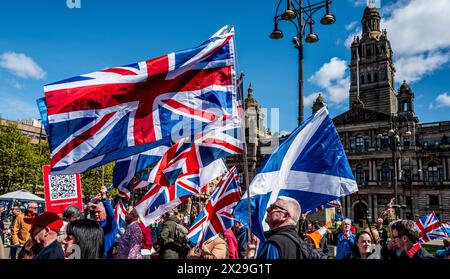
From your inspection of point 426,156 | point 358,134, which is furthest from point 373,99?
point 426,156

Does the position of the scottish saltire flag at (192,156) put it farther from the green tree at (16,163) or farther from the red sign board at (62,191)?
the green tree at (16,163)

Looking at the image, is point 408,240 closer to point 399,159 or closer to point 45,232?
Answer: point 45,232

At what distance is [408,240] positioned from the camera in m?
4.07

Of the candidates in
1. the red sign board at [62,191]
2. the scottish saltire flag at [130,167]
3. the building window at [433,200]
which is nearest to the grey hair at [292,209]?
the scottish saltire flag at [130,167]

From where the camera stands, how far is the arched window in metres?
47.9

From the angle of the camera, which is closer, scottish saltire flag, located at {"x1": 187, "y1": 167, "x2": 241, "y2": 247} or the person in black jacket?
the person in black jacket

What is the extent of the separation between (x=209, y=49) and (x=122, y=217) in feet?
17.0

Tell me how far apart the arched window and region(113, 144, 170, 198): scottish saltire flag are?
163 feet

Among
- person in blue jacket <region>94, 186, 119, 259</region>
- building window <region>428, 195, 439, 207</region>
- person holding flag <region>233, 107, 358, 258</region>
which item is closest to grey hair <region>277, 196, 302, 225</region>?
person holding flag <region>233, 107, 358, 258</region>

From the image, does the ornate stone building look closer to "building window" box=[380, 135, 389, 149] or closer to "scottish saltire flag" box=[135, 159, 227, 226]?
"building window" box=[380, 135, 389, 149]

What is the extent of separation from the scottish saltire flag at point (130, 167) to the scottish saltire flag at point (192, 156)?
192 millimetres

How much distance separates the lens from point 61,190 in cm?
1006

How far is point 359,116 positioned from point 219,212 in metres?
51.1

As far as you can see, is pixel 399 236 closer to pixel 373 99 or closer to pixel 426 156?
pixel 426 156
